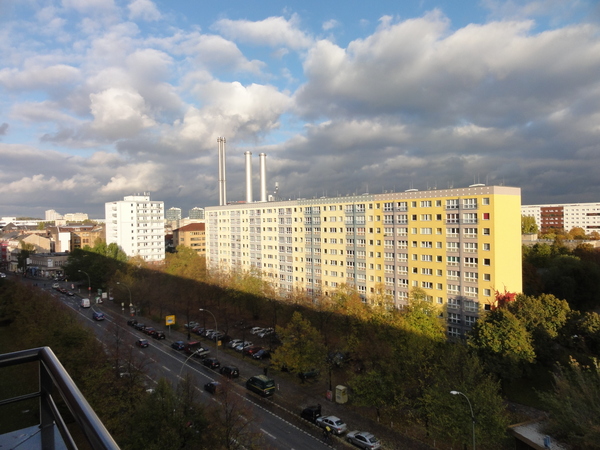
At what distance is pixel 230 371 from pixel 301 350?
6.84m

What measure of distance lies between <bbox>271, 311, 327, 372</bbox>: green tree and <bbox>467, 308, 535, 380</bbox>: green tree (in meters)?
11.6

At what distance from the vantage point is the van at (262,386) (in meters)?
28.5

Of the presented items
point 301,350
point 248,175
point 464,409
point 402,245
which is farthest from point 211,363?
point 248,175

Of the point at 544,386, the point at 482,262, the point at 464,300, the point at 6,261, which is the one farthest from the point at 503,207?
the point at 6,261

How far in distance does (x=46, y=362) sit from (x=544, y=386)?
37.0 m

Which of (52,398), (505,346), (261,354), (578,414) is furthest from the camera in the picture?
(261,354)

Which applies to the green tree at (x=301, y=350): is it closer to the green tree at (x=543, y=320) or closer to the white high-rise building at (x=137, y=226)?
the green tree at (x=543, y=320)

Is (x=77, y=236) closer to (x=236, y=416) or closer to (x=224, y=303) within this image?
(x=224, y=303)

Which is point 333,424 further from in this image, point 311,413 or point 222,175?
point 222,175

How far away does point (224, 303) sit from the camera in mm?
52094

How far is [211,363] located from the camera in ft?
113

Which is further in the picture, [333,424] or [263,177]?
[263,177]

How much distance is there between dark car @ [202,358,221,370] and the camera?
34344 millimetres

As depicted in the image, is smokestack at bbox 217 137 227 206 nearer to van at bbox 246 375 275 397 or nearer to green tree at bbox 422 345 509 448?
van at bbox 246 375 275 397
